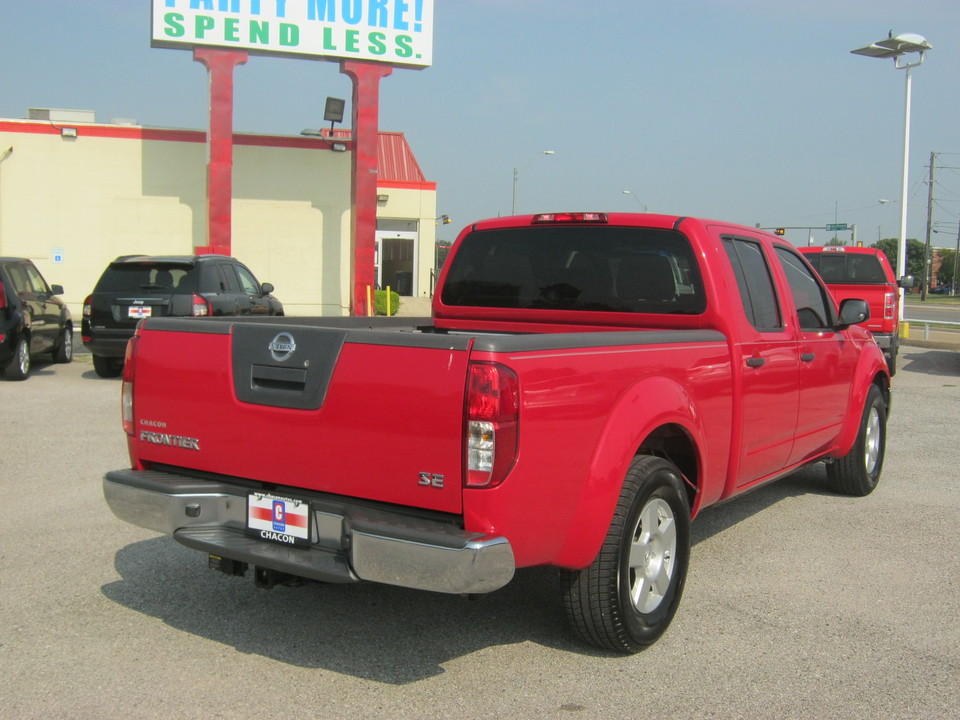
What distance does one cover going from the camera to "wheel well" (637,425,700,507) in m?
4.38

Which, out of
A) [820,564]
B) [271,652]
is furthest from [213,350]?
[820,564]

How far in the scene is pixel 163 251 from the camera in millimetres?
27203

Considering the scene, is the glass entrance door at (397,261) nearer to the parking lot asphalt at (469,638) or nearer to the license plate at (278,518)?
the parking lot asphalt at (469,638)

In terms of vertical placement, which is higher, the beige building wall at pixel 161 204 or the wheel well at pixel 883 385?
the beige building wall at pixel 161 204

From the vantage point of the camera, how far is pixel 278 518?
3828 millimetres

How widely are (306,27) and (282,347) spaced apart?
2256cm

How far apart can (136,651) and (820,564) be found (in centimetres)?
365

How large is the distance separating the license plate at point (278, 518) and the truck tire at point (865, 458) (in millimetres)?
4599

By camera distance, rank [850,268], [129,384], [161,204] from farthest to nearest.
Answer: [161,204] → [850,268] → [129,384]

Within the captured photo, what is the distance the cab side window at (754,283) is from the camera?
17.6 feet

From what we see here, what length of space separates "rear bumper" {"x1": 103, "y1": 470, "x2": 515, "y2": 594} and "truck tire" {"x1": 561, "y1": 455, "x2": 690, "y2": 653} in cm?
63

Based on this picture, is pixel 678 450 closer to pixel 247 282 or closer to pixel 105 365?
pixel 105 365

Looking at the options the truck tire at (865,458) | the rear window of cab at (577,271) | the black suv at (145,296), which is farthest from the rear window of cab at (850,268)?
the rear window of cab at (577,271)

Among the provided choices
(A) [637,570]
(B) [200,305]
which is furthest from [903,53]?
(A) [637,570]
